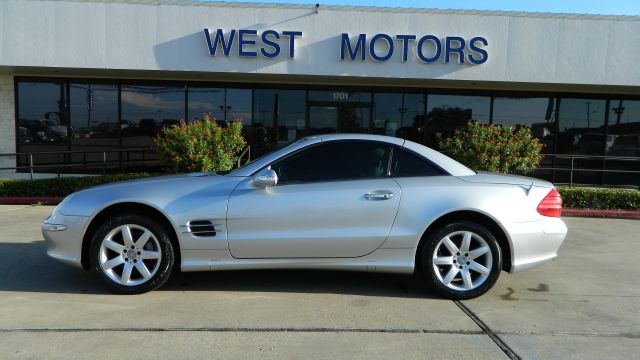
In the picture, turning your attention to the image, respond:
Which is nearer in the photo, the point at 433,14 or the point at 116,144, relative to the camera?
the point at 433,14

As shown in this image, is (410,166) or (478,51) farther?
(478,51)

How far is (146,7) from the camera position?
1098cm

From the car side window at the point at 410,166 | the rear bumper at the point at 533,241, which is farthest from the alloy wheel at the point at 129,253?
the rear bumper at the point at 533,241

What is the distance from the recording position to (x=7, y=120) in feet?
42.1

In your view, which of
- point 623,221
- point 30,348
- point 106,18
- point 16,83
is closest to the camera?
point 30,348

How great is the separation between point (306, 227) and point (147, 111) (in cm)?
1001

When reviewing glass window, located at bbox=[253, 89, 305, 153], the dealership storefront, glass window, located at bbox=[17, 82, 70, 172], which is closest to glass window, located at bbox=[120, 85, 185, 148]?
the dealership storefront

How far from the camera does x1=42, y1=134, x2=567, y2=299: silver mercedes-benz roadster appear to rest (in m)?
4.41

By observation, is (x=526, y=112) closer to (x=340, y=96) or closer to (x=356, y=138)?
(x=340, y=96)

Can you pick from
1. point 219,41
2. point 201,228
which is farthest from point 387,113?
point 201,228

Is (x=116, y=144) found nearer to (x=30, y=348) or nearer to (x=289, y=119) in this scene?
(x=289, y=119)

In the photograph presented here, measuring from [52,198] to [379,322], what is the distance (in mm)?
8659

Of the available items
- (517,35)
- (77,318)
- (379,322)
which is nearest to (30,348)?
(77,318)

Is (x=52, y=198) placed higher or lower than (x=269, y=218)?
lower
